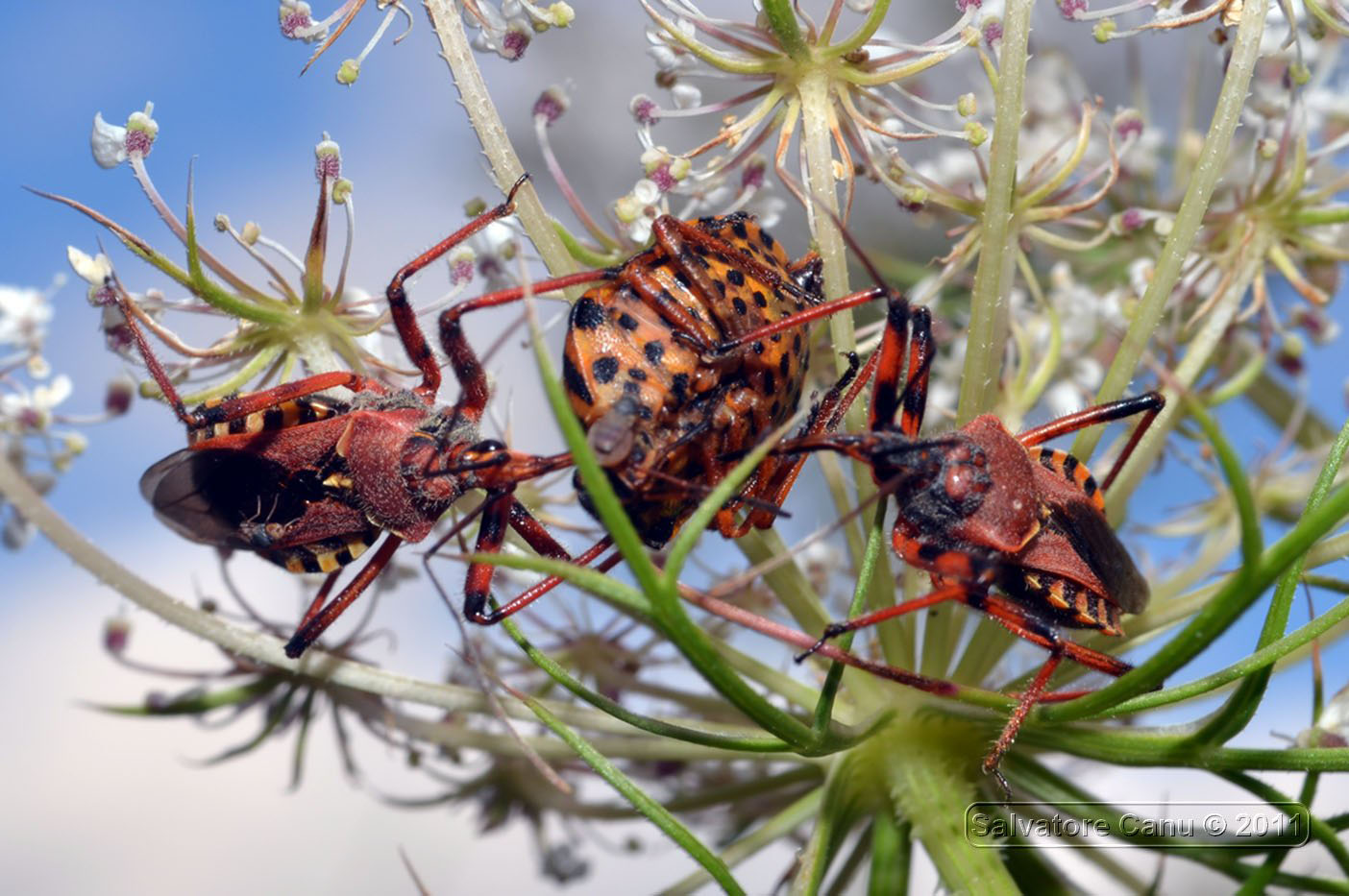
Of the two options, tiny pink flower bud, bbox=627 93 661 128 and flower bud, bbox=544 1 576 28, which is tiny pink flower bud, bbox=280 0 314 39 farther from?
tiny pink flower bud, bbox=627 93 661 128

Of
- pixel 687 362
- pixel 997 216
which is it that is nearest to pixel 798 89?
pixel 997 216

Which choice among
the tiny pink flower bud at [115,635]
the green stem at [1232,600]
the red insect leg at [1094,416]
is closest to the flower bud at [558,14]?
the red insect leg at [1094,416]

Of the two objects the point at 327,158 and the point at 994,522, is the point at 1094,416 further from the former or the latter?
the point at 327,158

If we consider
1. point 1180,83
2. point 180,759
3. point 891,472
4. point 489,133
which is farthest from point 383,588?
point 1180,83

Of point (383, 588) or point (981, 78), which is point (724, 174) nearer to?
point (383, 588)

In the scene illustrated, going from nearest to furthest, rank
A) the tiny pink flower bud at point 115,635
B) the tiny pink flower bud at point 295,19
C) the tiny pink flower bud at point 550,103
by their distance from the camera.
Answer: the tiny pink flower bud at point 295,19 < the tiny pink flower bud at point 550,103 < the tiny pink flower bud at point 115,635

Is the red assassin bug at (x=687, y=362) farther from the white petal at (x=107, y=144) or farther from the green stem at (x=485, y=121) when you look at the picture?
the white petal at (x=107, y=144)
